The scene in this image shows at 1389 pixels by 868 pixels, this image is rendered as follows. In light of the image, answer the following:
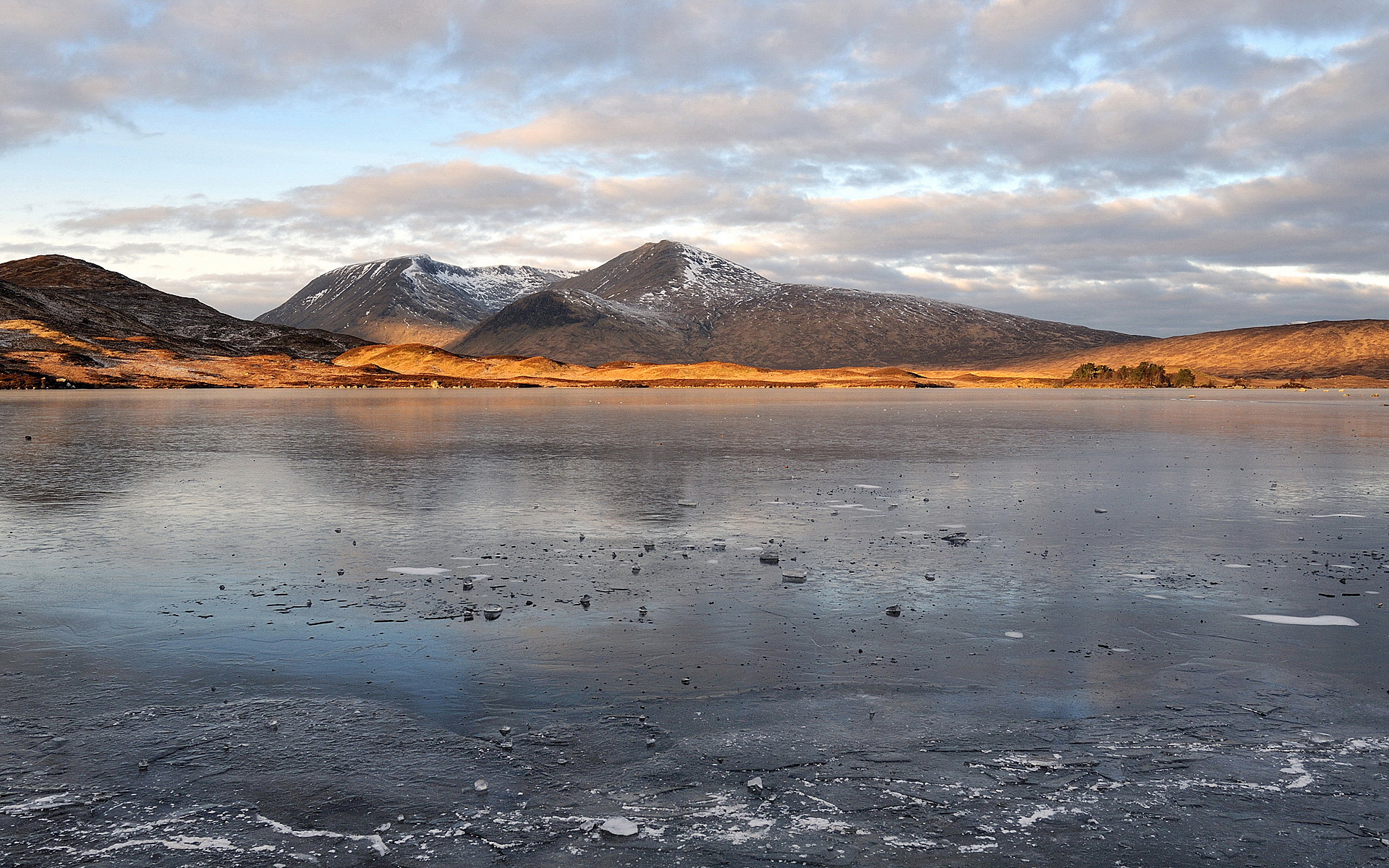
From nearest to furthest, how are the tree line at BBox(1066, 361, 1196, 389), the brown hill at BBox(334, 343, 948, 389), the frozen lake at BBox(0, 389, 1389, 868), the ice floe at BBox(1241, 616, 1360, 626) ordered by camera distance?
the frozen lake at BBox(0, 389, 1389, 868), the ice floe at BBox(1241, 616, 1360, 626), the brown hill at BBox(334, 343, 948, 389), the tree line at BBox(1066, 361, 1196, 389)

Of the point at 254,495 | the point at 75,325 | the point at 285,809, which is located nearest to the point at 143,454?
the point at 254,495

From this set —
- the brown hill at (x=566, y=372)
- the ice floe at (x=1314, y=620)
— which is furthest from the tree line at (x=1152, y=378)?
the ice floe at (x=1314, y=620)

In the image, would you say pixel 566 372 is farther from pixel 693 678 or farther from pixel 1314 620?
pixel 693 678

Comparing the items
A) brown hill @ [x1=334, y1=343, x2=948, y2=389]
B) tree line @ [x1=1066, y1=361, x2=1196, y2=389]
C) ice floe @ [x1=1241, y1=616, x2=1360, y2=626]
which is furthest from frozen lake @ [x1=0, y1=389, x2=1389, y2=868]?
tree line @ [x1=1066, y1=361, x2=1196, y2=389]

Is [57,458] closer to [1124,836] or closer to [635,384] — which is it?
[1124,836]

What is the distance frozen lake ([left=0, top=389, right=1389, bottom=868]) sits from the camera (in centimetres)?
552

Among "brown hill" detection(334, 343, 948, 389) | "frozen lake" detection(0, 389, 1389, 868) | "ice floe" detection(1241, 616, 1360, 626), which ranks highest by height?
"brown hill" detection(334, 343, 948, 389)

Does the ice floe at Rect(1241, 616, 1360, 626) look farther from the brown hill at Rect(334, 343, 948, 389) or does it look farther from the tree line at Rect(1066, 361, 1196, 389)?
the tree line at Rect(1066, 361, 1196, 389)

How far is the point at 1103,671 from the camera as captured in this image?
8.11 m

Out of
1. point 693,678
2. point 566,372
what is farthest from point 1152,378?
point 693,678

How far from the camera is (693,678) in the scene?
790 centimetres

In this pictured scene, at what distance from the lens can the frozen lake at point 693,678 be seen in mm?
5523

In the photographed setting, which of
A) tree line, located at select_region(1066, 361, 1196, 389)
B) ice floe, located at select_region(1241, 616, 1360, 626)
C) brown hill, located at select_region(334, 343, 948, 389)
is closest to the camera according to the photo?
ice floe, located at select_region(1241, 616, 1360, 626)

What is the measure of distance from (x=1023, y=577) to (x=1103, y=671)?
11.6 feet
